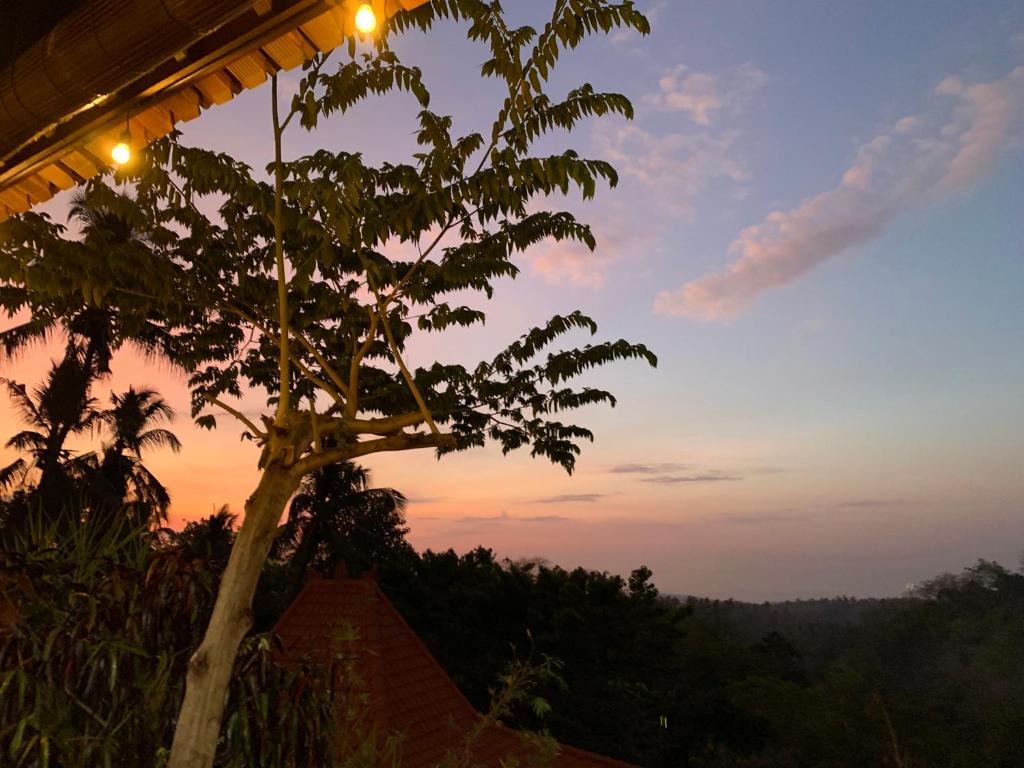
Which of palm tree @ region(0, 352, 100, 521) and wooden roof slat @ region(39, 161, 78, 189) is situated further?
palm tree @ region(0, 352, 100, 521)

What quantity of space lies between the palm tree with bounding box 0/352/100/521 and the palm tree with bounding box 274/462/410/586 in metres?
8.72

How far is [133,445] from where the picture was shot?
79.4ft

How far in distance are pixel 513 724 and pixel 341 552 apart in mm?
10689

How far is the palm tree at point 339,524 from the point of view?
28.3 metres

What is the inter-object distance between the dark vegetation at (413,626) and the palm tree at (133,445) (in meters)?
0.09

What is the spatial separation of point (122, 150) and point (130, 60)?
0.82m

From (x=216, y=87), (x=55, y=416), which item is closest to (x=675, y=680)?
(x=55, y=416)

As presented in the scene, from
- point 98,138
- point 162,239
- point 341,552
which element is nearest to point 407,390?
point 162,239

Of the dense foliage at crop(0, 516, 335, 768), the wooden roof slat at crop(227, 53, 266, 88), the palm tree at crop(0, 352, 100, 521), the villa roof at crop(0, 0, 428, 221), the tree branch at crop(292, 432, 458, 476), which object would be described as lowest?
the dense foliage at crop(0, 516, 335, 768)

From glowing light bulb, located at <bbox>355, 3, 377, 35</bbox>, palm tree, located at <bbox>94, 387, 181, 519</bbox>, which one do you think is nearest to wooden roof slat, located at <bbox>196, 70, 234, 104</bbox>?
glowing light bulb, located at <bbox>355, 3, 377, 35</bbox>

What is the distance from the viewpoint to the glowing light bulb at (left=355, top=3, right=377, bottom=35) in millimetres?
1912

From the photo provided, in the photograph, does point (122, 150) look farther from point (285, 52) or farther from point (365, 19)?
point (365, 19)

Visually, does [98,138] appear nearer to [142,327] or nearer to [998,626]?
[142,327]

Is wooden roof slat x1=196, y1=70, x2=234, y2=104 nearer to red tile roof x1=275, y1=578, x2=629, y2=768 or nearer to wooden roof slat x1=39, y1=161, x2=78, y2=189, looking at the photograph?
wooden roof slat x1=39, y1=161, x2=78, y2=189
